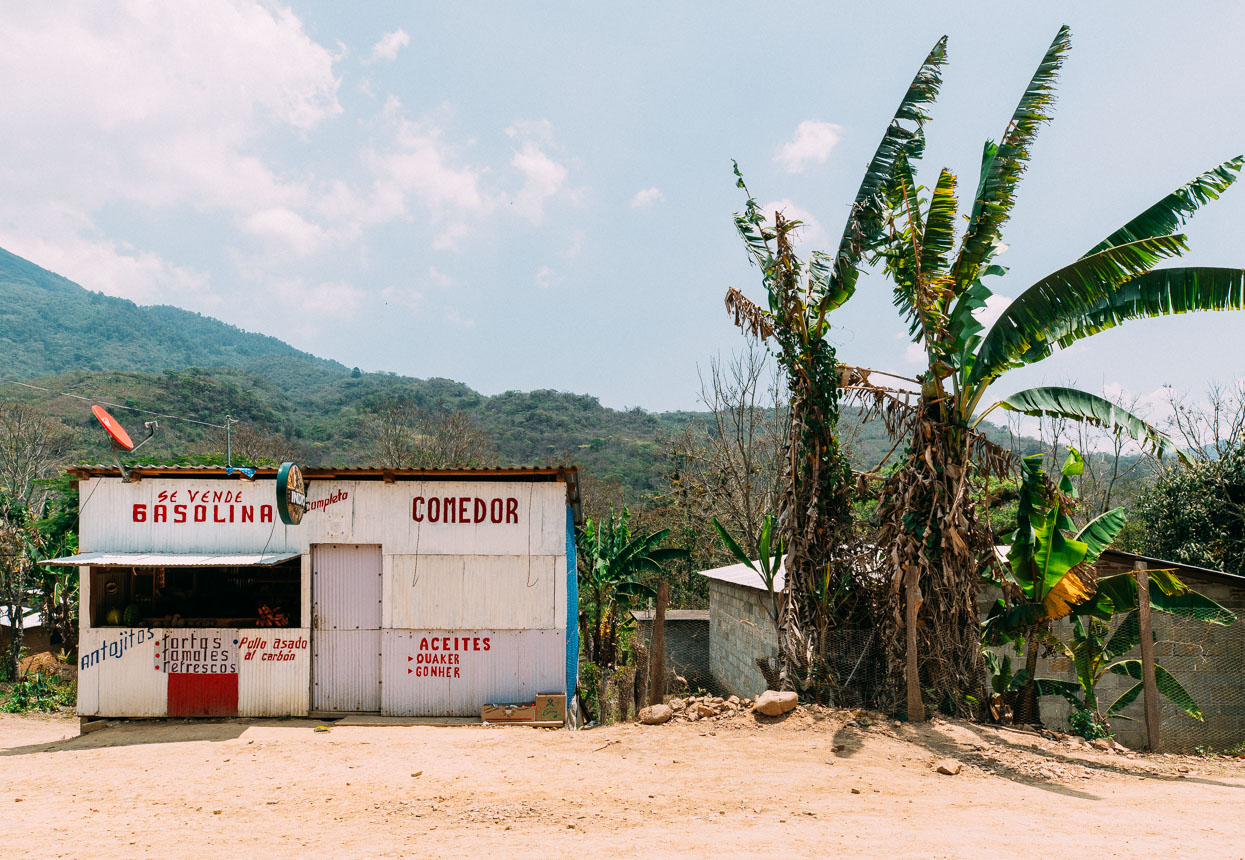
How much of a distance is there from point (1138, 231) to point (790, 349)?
4.65 m

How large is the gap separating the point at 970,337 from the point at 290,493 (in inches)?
377

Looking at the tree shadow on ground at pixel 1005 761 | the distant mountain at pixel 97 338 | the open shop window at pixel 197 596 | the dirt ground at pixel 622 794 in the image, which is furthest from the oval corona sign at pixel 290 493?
the distant mountain at pixel 97 338

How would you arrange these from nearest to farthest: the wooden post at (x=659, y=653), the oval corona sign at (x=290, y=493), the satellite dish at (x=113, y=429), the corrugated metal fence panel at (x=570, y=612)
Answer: the oval corona sign at (x=290, y=493) → the wooden post at (x=659, y=653) → the satellite dish at (x=113, y=429) → the corrugated metal fence panel at (x=570, y=612)

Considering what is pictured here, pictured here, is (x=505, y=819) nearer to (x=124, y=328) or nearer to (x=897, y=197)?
(x=897, y=197)

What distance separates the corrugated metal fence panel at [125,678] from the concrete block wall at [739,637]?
9.82m

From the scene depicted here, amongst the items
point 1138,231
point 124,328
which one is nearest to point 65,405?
point 1138,231

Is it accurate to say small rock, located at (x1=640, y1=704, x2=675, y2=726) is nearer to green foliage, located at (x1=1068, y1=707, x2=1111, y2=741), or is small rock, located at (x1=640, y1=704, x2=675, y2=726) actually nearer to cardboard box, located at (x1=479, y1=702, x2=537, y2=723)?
cardboard box, located at (x1=479, y1=702, x2=537, y2=723)

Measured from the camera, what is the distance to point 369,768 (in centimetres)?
835

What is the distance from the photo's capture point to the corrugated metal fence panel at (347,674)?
11.1 m

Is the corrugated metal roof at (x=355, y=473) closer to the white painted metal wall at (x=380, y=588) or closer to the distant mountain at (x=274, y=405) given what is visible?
the white painted metal wall at (x=380, y=588)

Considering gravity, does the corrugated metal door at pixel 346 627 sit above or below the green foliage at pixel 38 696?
above

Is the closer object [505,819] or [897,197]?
[505,819]

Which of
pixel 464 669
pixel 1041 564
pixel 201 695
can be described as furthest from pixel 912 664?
pixel 201 695

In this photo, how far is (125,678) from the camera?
11.0 meters
